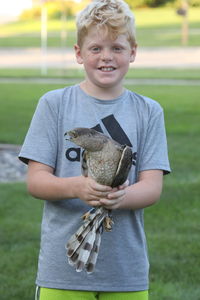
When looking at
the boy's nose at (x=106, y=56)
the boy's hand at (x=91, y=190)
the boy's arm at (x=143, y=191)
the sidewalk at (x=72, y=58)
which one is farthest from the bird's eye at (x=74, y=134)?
the sidewalk at (x=72, y=58)

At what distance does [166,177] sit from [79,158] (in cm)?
583

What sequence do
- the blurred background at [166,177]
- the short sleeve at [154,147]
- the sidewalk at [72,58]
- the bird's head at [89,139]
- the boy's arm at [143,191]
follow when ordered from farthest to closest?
1. the sidewalk at [72,58]
2. the blurred background at [166,177]
3. the short sleeve at [154,147]
4. the boy's arm at [143,191]
5. the bird's head at [89,139]

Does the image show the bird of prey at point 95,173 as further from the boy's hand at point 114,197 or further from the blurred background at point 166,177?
the blurred background at point 166,177

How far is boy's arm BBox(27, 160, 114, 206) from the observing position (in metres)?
2.98

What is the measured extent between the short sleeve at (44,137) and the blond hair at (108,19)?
13.3 inches

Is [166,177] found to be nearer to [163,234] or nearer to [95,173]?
[163,234]

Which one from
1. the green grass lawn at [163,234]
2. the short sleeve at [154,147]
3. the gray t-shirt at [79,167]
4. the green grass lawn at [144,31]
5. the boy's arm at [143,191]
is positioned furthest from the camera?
the green grass lawn at [144,31]

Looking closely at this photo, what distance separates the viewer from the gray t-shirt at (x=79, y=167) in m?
3.37

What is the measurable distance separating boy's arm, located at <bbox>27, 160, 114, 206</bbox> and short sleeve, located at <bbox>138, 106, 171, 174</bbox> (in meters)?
0.39

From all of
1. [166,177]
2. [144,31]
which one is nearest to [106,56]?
[166,177]

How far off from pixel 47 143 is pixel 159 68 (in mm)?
25696

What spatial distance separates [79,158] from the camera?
338cm

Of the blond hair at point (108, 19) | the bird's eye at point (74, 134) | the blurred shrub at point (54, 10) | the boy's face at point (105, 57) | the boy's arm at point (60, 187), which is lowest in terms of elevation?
the blurred shrub at point (54, 10)

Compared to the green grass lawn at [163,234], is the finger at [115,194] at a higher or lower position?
higher
